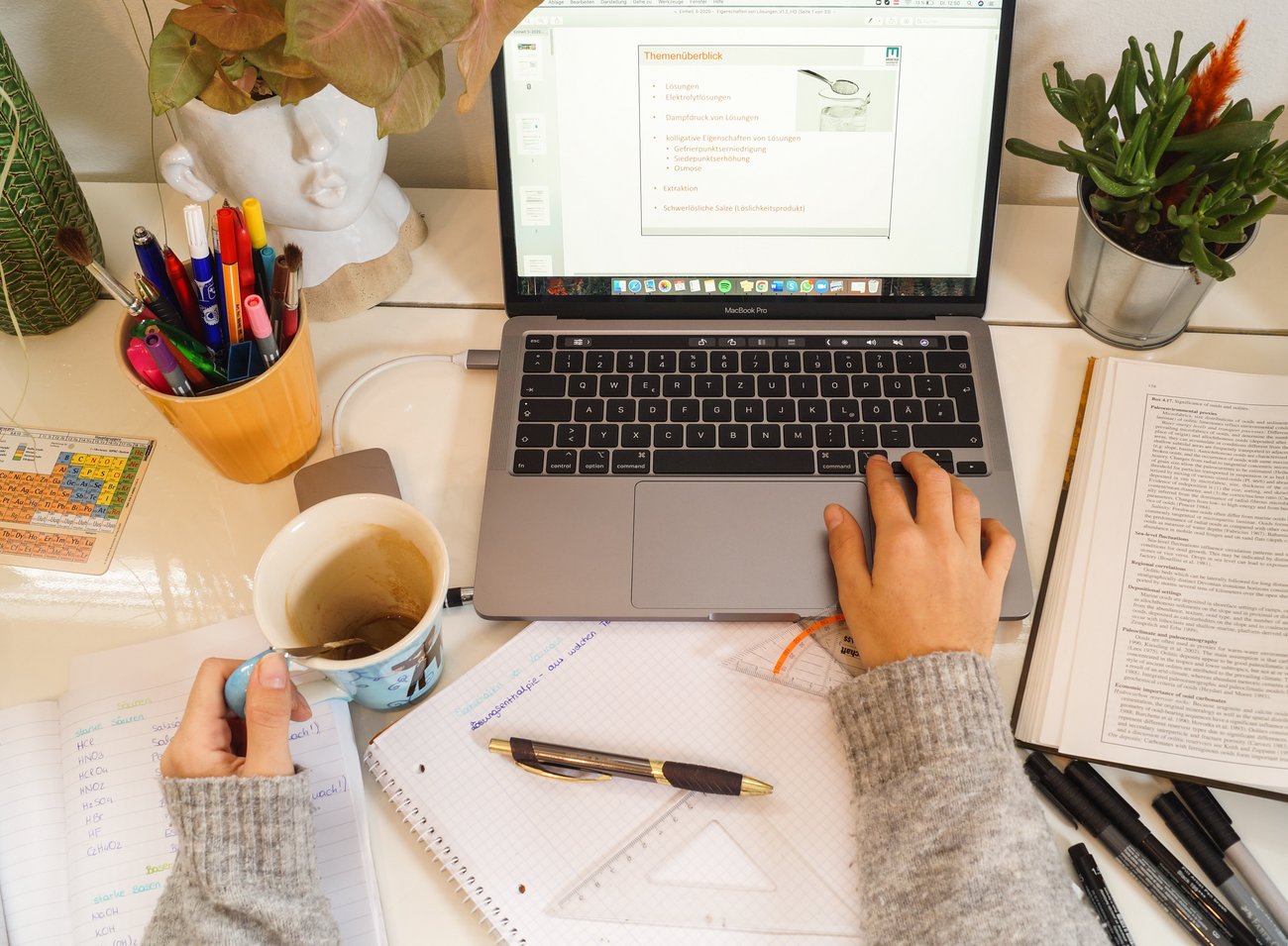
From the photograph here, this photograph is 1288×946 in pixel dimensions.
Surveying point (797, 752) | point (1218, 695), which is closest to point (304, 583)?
point (797, 752)

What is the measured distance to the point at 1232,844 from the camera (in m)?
0.60

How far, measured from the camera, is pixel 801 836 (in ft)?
1.98

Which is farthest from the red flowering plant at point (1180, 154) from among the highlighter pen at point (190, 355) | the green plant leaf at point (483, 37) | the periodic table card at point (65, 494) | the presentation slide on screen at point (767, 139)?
the periodic table card at point (65, 494)

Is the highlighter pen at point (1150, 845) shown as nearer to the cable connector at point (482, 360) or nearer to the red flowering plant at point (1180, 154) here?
the red flowering plant at point (1180, 154)

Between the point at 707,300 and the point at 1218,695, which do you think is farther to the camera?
the point at 707,300

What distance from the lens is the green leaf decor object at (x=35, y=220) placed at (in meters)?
0.75

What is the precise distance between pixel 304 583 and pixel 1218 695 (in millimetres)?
610

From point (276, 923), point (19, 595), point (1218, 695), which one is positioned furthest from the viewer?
point (19, 595)

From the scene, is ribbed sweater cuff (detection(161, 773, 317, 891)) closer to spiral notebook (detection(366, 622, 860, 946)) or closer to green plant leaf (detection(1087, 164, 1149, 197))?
spiral notebook (detection(366, 622, 860, 946))

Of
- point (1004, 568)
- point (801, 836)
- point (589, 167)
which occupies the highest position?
point (589, 167)

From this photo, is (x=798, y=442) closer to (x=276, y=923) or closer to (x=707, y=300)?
(x=707, y=300)

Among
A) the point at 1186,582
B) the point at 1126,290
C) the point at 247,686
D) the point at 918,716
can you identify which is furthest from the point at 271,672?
the point at 1126,290

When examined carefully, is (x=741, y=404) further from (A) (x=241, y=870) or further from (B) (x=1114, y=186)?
(A) (x=241, y=870)

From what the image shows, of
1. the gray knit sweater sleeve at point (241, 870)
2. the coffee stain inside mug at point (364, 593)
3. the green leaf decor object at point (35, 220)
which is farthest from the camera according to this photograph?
the green leaf decor object at point (35, 220)
